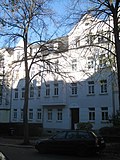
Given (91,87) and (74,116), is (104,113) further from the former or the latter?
(74,116)

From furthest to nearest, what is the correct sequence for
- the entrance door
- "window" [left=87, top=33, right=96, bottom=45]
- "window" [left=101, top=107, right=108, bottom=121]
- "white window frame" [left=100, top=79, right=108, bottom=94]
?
the entrance door, "white window frame" [left=100, top=79, right=108, bottom=94], "window" [left=101, top=107, right=108, bottom=121], "window" [left=87, top=33, right=96, bottom=45]

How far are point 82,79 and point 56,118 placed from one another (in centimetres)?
717

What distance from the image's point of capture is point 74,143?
16.7 meters

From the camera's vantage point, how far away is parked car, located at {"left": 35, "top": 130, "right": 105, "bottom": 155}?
16328 millimetres

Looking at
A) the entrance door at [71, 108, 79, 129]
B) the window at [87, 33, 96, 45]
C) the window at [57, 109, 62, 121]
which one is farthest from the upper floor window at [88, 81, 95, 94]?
the window at [87, 33, 96, 45]

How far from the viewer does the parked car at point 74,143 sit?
643 inches

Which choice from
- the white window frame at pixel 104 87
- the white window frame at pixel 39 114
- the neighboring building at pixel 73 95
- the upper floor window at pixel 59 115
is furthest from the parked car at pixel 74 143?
the white window frame at pixel 39 114

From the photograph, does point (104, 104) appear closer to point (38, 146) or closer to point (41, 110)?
point (41, 110)

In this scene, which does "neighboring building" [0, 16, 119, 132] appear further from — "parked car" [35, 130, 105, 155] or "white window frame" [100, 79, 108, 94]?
"parked car" [35, 130, 105, 155]

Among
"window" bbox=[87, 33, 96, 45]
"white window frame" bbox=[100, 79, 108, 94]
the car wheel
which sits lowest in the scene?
the car wheel

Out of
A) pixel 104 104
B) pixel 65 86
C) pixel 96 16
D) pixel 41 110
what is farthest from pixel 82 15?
pixel 41 110

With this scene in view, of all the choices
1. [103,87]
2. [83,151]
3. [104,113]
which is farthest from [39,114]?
[83,151]

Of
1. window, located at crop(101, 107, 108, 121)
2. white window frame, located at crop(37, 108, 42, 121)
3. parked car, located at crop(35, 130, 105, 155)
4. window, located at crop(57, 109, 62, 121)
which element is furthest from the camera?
white window frame, located at crop(37, 108, 42, 121)

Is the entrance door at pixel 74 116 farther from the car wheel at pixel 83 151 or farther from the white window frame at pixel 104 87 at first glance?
the car wheel at pixel 83 151
